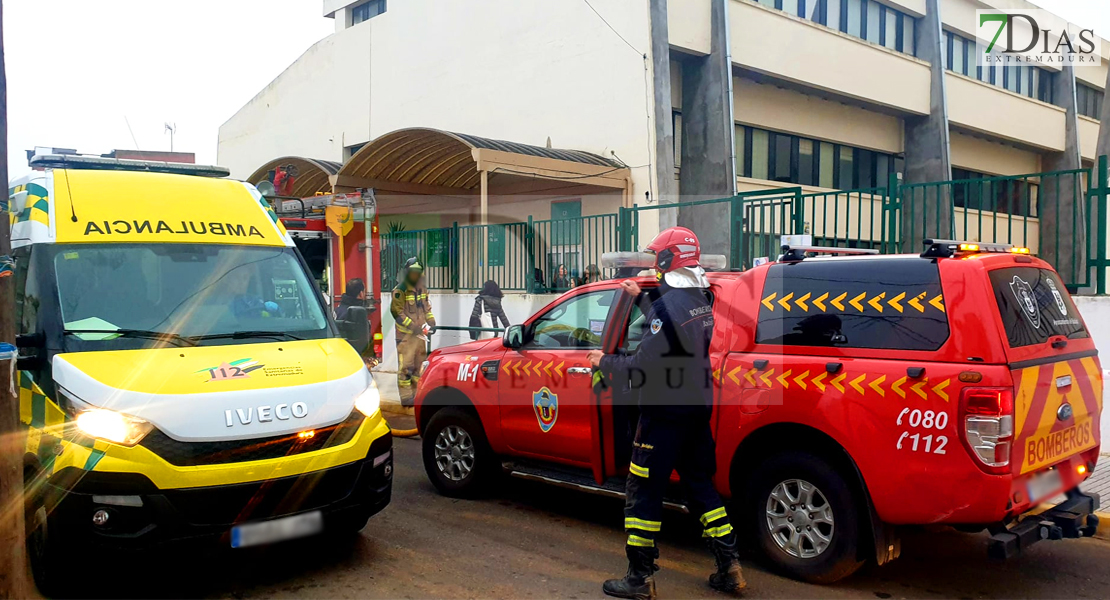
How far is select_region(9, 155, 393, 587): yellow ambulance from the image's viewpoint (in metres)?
4.07

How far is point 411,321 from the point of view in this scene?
10172 millimetres

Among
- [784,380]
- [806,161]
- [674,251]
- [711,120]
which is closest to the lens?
[674,251]

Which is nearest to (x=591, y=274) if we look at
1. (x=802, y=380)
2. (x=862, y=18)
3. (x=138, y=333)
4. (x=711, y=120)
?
(x=711, y=120)

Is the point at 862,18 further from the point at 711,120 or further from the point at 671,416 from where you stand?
the point at 671,416

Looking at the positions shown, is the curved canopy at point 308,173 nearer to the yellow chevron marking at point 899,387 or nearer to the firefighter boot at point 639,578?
the firefighter boot at point 639,578

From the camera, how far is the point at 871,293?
14.8ft

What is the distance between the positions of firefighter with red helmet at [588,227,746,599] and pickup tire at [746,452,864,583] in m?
0.37

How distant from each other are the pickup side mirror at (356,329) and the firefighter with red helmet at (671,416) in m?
2.12

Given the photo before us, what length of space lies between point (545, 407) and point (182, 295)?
8.21ft

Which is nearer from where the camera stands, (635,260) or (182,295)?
(182,295)

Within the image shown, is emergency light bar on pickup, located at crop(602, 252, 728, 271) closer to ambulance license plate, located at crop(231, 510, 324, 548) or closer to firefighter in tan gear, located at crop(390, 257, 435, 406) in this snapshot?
ambulance license plate, located at crop(231, 510, 324, 548)

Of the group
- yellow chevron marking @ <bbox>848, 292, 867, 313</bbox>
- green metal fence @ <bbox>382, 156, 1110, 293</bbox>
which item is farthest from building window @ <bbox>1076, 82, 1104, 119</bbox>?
yellow chevron marking @ <bbox>848, 292, 867, 313</bbox>

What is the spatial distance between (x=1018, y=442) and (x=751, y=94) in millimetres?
16481

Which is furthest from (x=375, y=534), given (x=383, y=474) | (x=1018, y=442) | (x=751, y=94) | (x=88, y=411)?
(x=751, y=94)
